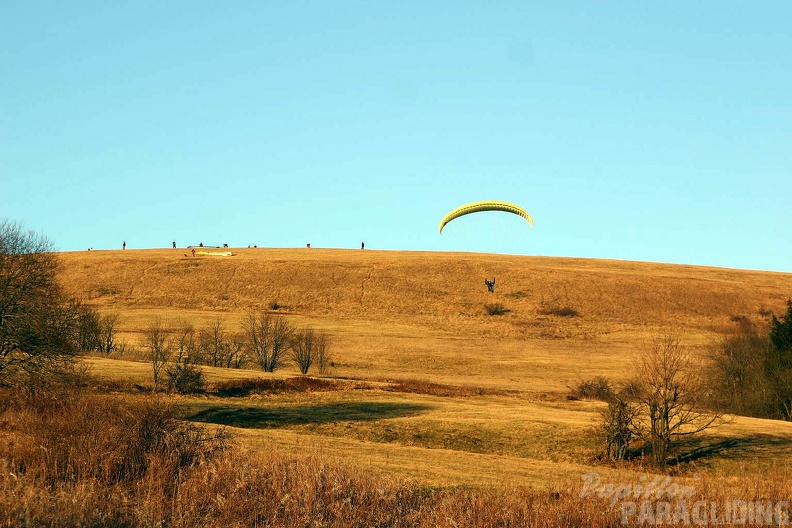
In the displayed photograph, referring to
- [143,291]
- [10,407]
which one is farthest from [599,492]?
[143,291]

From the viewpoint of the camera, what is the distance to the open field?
3325 centimetres

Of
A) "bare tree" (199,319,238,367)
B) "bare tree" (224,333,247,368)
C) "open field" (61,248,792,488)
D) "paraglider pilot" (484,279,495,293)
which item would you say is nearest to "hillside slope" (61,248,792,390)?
"open field" (61,248,792,488)

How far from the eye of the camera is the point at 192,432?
2062 centimetres

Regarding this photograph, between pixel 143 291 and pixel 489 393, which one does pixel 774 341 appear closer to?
pixel 489 393

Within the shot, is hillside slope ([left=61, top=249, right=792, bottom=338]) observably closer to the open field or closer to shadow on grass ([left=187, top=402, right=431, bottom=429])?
the open field

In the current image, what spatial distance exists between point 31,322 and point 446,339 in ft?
186

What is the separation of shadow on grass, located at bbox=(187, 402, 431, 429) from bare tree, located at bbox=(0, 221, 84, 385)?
644 centimetres

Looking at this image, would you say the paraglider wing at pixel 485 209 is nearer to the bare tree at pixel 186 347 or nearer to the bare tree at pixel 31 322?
the bare tree at pixel 186 347

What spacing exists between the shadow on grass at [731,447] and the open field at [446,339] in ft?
0.43

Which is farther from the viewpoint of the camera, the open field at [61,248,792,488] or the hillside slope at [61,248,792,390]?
the hillside slope at [61,248,792,390]

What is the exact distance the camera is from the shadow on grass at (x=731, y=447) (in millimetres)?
34375

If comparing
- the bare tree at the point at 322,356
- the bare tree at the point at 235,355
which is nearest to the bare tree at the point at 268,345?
the bare tree at the point at 235,355

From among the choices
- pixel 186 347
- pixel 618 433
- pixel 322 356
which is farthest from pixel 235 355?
pixel 618 433

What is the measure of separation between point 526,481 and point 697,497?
6.67 metres
